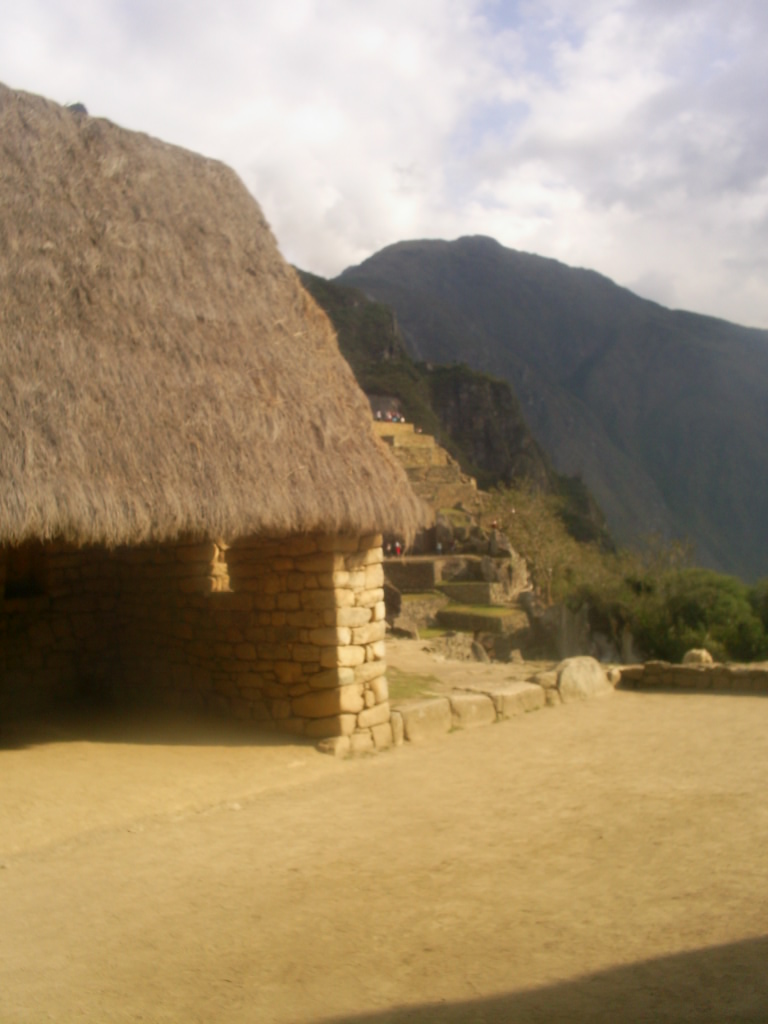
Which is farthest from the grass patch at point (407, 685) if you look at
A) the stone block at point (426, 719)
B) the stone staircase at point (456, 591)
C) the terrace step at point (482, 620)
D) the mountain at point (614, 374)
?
the mountain at point (614, 374)

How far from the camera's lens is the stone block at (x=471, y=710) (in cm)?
785

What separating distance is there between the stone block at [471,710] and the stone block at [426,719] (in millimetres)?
83

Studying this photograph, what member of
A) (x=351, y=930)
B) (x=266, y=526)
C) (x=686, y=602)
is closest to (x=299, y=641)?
(x=266, y=526)

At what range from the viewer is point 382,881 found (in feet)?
13.6

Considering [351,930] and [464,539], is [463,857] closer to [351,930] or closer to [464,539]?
[351,930]

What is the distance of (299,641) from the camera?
7156mm

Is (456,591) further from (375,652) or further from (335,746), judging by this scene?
(335,746)

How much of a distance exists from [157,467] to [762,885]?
440 cm

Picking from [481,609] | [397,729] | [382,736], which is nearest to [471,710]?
[397,729]

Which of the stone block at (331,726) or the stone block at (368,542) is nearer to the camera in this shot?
the stone block at (331,726)

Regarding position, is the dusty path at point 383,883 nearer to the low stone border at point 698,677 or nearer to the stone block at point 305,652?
the stone block at point 305,652

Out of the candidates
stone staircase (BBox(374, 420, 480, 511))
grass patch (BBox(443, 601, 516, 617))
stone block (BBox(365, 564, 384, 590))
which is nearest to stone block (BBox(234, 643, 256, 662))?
stone block (BBox(365, 564, 384, 590))

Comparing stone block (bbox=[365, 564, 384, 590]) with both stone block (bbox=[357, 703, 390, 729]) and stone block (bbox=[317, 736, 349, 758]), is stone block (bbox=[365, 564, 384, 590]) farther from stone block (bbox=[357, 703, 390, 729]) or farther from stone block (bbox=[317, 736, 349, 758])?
stone block (bbox=[317, 736, 349, 758])

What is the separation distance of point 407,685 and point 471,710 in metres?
1.19
